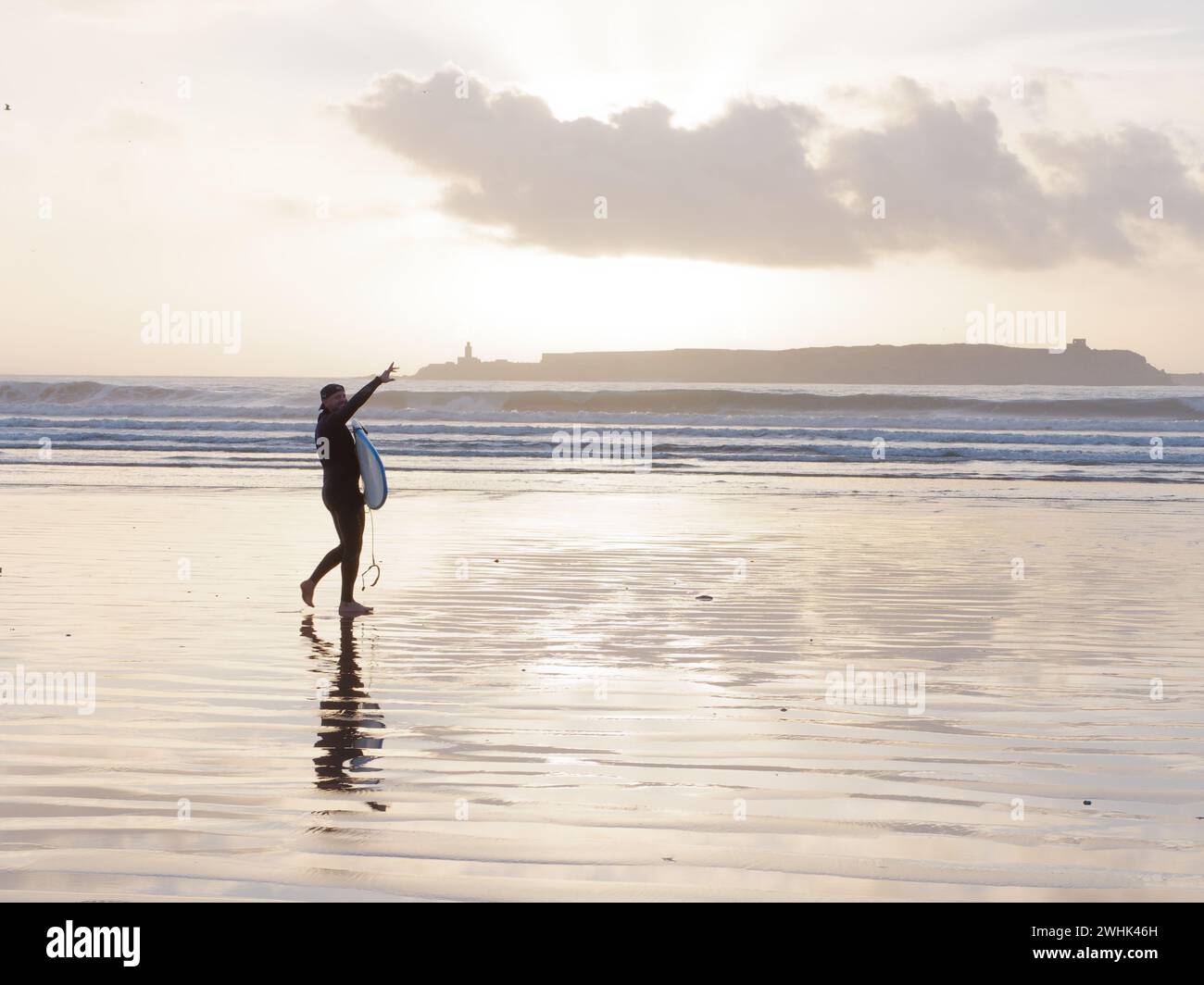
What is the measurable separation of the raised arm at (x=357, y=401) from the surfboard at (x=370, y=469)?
0.56ft

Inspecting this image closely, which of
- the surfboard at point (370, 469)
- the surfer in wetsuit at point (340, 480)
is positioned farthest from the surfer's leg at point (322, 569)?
the surfboard at point (370, 469)

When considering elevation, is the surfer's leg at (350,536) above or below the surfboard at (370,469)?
below

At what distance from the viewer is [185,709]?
6.03m

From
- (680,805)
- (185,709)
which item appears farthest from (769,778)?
(185,709)

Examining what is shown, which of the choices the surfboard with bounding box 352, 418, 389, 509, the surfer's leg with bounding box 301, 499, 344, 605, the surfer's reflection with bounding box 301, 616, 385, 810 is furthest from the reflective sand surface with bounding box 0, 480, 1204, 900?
the surfboard with bounding box 352, 418, 389, 509

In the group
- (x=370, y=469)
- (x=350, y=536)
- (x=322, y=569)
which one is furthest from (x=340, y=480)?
(x=322, y=569)

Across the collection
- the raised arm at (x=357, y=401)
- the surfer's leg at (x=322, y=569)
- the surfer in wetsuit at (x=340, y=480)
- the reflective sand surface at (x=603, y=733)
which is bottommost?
the reflective sand surface at (x=603, y=733)

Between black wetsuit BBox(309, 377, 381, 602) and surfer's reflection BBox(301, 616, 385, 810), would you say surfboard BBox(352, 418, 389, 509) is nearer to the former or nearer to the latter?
black wetsuit BBox(309, 377, 381, 602)

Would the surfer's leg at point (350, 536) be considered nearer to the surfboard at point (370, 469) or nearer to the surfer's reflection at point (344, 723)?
the surfboard at point (370, 469)

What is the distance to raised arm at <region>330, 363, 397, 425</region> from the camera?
882cm

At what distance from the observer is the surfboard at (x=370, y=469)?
31.1 feet

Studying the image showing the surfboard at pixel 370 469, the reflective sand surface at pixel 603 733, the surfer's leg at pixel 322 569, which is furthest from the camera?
the surfboard at pixel 370 469

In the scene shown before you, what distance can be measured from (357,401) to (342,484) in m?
0.71

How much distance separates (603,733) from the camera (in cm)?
562
